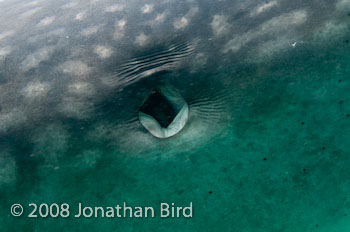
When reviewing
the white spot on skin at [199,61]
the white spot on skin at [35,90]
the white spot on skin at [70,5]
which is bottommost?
the white spot on skin at [199,61]

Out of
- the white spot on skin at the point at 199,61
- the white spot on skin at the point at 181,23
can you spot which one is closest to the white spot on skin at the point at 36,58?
the white spot on skin at the point at 181,23

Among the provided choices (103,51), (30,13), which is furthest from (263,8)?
(30,13)

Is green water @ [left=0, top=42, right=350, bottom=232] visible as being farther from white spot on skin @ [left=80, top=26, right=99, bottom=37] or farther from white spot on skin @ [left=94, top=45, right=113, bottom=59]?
white spot on skin @ [left=80, top=26, right=99, bottom=37]

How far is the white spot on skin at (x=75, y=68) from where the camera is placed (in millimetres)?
1936

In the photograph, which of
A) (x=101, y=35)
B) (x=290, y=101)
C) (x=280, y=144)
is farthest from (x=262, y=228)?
(x=101, y=35)

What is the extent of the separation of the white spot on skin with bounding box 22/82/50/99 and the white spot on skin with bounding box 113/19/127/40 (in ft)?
1.66

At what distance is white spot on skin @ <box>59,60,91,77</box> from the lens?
194 centimetres

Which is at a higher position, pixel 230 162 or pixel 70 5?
pixel 70 5

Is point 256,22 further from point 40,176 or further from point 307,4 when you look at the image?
point 40,176

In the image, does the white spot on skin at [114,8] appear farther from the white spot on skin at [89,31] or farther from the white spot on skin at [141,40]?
the white spot on skin at [141,40]

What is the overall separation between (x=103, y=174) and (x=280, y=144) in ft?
3.42

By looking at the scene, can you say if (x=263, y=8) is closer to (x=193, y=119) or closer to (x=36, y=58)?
(x=193, y=119)

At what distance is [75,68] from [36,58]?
27 centimetres

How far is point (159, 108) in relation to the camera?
1.97 m
